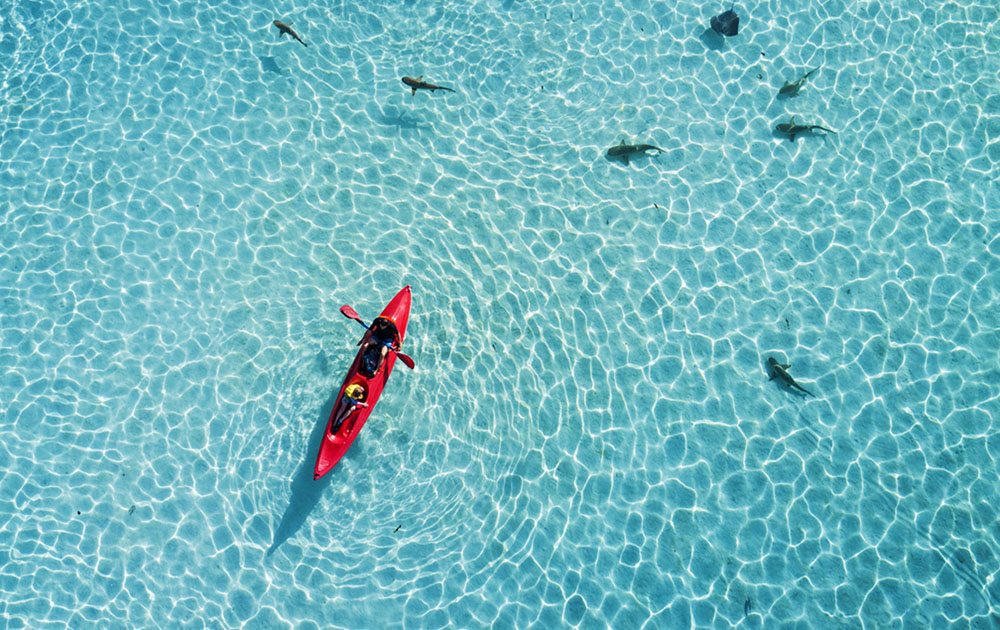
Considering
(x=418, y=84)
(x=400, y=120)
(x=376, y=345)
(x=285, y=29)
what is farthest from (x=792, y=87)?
(x=285, y=29)

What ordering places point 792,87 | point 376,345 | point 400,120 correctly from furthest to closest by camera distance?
point 792,87
point 400,120
point 376,345

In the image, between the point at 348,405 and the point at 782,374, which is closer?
the point at 348,405

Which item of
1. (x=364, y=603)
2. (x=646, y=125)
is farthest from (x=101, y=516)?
(x=646, y=125)

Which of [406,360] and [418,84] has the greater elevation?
[418,84]

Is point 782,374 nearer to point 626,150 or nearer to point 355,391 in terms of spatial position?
point 626,150

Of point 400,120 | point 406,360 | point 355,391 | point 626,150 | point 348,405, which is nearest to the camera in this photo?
point 355,391

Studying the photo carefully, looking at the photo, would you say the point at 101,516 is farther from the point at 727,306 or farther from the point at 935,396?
the point at 935,396
